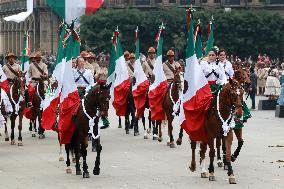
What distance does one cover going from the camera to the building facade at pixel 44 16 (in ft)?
298

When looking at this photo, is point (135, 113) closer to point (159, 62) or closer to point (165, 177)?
point (159, 62)

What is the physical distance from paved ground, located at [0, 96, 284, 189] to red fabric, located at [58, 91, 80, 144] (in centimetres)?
73

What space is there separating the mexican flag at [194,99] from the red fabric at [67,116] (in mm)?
2013

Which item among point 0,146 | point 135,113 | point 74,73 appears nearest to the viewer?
point 74,73

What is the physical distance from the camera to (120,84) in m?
26.3

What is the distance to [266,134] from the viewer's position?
25.2 meters

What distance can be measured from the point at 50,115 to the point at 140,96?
16.3ft

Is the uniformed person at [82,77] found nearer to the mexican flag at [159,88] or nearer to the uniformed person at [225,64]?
the uniformed person at [225,64]

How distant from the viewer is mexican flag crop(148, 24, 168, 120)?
22922mm

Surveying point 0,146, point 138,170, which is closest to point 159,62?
point 0,146

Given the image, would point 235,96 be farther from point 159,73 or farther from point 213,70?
point 159,73

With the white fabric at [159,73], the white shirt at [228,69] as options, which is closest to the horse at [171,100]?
the white fabric at [159,73]

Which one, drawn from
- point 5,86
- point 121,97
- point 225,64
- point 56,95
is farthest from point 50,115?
point 121,97

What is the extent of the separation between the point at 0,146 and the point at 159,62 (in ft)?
14.7
